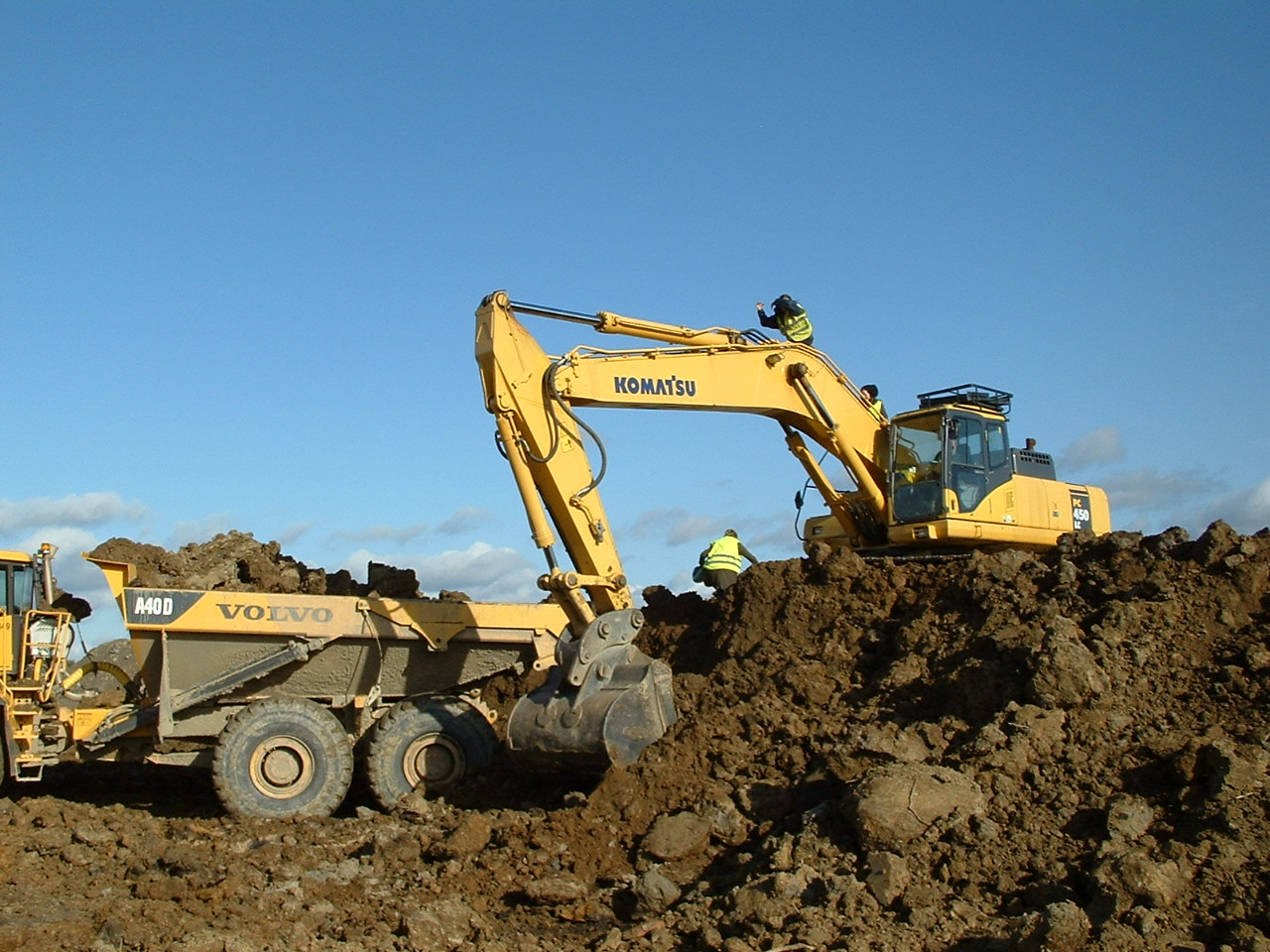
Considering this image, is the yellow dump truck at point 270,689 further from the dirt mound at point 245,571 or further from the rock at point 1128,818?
the rock at point 1128,818

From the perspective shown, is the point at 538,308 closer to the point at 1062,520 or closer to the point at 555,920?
the point at 555,920

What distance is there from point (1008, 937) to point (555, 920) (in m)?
2.66

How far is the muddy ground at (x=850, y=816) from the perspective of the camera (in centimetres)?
670

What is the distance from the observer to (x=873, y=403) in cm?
1305

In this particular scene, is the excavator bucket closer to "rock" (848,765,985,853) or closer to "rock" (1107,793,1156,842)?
"rock" (848,765,985,853)

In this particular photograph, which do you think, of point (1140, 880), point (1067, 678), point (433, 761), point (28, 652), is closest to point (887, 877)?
point (1140, 880)

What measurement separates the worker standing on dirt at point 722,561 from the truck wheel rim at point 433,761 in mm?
3258

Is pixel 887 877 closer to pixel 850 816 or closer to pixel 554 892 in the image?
pixel 850 816

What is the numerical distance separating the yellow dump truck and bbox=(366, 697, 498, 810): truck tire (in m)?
0.01

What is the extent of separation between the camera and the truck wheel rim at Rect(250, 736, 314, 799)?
10.2 meters

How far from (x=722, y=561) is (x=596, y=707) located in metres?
3.60

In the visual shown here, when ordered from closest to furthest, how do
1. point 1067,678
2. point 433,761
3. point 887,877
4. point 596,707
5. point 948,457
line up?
point 887,877 < point 1067,678 < point 596,707 < point 433,761 < point 948,457

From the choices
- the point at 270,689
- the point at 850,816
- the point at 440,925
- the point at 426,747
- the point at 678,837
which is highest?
the point at 270,689

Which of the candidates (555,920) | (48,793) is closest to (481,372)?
(555,920)
